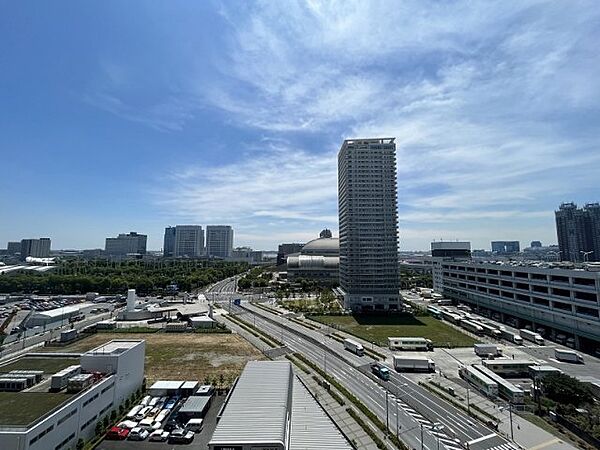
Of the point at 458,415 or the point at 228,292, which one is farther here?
the point at 228,292

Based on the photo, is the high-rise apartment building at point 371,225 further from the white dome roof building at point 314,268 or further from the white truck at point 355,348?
the white dome roof building at point 314,268

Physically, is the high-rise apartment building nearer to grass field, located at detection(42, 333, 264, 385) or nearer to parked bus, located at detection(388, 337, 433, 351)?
parked bus, located at detection(388, 337, 433, 351)

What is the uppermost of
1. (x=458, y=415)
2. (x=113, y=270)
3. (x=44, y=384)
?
(x=113, y=270)

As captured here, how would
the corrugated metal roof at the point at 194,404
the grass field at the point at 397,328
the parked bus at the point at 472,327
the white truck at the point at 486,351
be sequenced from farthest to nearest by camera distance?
1. the parked bus at the point at 472,327
2. the grass field at the point at 397,328
3. the white truck at the point at 486,351
4. the corrugated metal roof at the point at 194,404

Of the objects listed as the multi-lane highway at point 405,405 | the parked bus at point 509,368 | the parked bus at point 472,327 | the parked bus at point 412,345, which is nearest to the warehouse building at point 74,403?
the multi-lane highway at point 405,405

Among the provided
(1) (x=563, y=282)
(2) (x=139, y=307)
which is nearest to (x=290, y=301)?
(2) (x=139, y=307)

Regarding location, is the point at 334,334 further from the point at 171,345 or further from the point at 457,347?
the point at 171,345

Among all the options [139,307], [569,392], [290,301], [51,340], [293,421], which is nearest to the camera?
[293,421]

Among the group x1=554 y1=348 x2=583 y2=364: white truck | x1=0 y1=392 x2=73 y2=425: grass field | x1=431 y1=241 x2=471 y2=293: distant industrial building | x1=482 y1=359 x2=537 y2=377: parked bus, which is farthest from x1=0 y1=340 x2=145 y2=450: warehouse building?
x1=431 y1=241 x2=471 y2=293: distant industrial building
